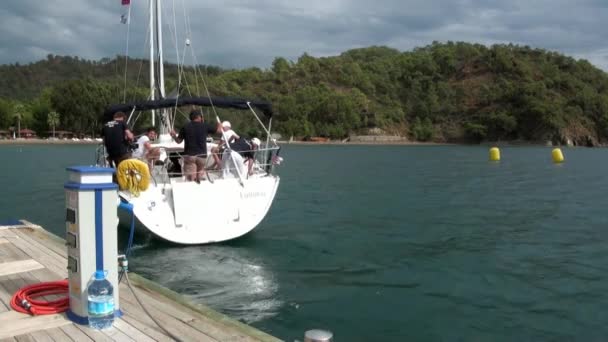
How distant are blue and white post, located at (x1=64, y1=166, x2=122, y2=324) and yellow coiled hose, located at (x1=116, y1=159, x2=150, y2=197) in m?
2.96

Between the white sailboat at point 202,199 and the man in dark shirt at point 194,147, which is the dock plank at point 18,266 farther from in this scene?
the man in dark shirt at point 194,147

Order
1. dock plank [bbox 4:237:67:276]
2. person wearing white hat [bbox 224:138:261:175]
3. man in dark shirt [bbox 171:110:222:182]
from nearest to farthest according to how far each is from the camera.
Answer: dock plank [bbox 4:237:67:276] < man in dark shirt [bbox 171:110:222:182] < person wearing white hat [bbox 224:138:261:175]

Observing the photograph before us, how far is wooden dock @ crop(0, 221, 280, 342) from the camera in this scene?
477cm

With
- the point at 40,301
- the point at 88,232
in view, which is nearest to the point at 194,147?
the point at 40,301

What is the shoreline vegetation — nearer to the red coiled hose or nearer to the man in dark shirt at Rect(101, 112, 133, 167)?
the man in dark shirt at Rect(101, 112, 133, 167)

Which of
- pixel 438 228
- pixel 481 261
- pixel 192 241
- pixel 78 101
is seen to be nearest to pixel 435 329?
pixel 481 261

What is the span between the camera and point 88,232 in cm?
505

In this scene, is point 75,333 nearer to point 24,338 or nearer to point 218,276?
point 24,338

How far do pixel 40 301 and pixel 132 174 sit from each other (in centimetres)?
297

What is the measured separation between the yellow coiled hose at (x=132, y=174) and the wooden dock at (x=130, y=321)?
5.23 feet

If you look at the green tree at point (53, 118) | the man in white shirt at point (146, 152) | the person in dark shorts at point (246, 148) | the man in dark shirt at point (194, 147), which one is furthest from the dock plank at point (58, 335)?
the green tree at point (53, 118)

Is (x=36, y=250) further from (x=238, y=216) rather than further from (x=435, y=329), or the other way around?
(x=435, y=329)

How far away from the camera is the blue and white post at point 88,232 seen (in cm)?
502

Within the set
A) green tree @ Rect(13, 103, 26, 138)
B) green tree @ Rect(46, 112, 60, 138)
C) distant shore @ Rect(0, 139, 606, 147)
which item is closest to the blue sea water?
distant shore @ Rect(0, 139, 606, 147)
